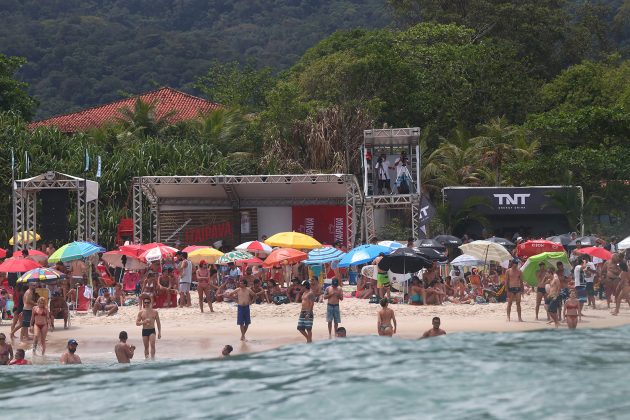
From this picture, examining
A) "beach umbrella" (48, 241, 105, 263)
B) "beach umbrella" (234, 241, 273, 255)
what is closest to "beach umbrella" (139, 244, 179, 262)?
"beach umbrella" (48, 241, 105, 263)

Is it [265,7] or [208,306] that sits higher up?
[265,7]

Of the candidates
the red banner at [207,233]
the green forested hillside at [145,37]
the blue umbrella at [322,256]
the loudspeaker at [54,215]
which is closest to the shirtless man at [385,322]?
the blue umbrella at [322,256]

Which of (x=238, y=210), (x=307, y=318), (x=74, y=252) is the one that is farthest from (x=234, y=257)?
(x=238, y=210)

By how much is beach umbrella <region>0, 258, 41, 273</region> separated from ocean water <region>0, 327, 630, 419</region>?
28.5ft

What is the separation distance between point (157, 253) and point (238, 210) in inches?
310

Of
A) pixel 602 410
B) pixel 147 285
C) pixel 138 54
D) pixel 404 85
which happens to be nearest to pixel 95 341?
pixel 147 285

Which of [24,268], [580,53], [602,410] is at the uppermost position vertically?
[580,53]

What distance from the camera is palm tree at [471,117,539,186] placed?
3897 centimetres

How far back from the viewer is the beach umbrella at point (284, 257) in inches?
959

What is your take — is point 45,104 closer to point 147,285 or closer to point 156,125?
point 156,125

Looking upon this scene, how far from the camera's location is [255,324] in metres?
22.1

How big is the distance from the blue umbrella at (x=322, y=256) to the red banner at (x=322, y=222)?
6881 millimetres

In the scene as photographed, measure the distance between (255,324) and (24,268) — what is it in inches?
193

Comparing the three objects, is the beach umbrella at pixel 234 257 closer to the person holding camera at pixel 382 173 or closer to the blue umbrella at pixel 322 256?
the blue umbrella at pixel 322 256
